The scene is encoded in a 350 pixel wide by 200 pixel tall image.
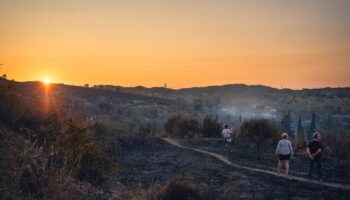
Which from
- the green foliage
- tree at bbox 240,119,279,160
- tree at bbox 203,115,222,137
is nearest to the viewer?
the green foliage

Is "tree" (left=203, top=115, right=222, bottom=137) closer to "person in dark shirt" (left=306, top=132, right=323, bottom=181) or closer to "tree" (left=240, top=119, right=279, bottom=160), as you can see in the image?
"tree" (left=240, top=119, right=279, bottom=160)

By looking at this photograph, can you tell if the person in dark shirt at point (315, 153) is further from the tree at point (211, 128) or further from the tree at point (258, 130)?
the tree at point (211, 128)

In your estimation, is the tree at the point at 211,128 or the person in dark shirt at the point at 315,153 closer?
the person in dark shirt at the point at 315,153

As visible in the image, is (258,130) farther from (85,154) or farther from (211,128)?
(85,154)

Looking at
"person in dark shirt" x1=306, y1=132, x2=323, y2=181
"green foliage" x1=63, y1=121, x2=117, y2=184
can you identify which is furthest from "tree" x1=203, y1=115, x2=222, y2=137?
"green foliage" x1=63, y1=121, x2=117, y2=184

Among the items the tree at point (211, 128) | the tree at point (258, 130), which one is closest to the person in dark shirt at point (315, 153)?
the tree at point (258, 130)

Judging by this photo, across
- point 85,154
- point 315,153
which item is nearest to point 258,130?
point 315,153

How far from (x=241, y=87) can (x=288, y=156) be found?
568 feet

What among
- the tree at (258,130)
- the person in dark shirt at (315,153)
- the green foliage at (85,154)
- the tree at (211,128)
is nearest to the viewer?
the green foliage at (85,154)

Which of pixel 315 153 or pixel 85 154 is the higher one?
pixel 315 153

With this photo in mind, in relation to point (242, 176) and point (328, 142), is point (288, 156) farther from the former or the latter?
point (328, 142)

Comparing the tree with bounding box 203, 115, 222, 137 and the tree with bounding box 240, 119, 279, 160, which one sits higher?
the tree with bounding box 240, 119, 279, 160

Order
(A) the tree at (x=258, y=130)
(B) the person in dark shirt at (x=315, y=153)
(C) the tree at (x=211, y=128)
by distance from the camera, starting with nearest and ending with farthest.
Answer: (B) the person in dark shirt at (x=315, y=153) → (A) the tree at (x=258, y=130) → (C) the tree at (x=211, y=128)

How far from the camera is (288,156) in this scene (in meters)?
20.9
